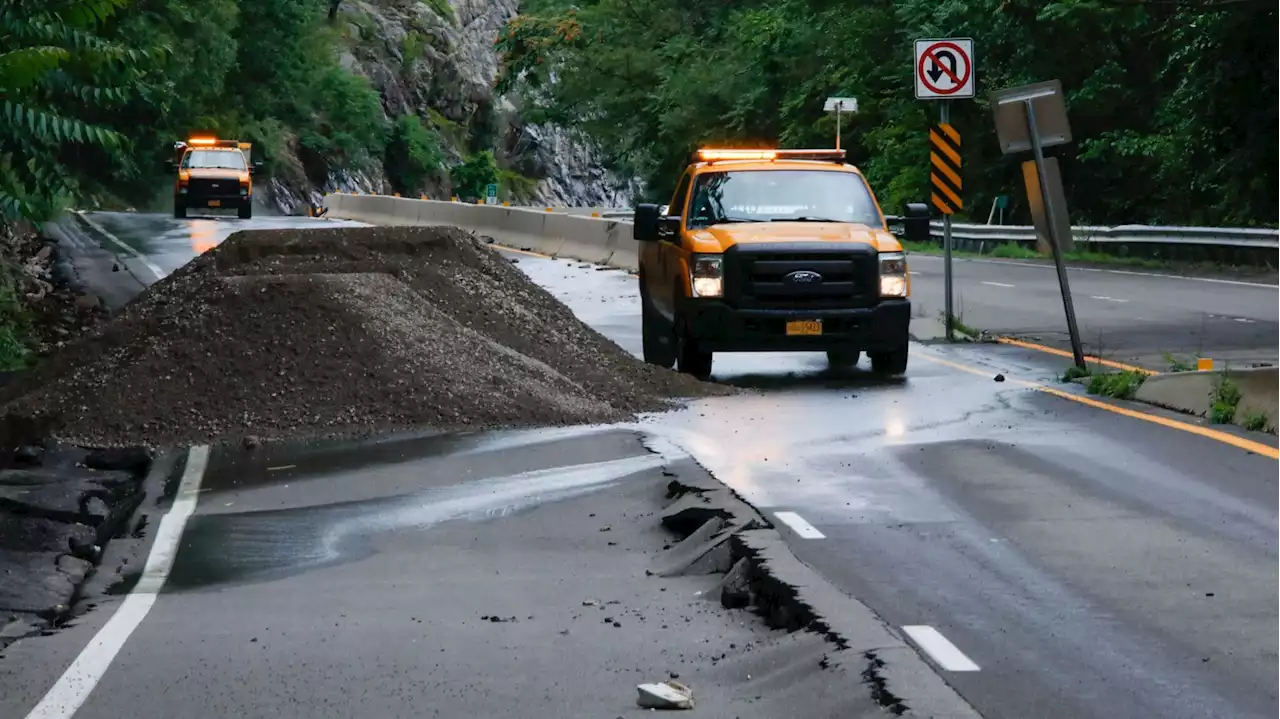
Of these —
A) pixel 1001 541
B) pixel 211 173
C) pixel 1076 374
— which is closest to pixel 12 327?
pixel 1076 374

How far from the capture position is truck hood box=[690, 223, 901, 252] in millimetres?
19297

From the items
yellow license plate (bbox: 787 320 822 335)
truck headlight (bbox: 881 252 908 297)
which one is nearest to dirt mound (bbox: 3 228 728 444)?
yellow license plate (bbox: 787 320 822 335)

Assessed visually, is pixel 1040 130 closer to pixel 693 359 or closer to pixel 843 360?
pixel 843 360

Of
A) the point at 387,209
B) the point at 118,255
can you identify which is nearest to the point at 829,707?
the point at 118,255

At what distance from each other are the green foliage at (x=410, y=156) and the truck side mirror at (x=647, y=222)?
82.7 m

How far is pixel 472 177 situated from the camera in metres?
109

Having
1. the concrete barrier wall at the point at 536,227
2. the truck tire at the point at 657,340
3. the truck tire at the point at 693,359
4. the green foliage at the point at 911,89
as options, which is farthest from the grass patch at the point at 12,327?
the green foliage at the point at 911,89

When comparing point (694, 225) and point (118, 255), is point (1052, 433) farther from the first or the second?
point (118, 255)

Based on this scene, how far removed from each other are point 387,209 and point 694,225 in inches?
1534

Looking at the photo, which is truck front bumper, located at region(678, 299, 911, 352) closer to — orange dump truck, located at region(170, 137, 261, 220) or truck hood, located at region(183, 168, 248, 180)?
orange dump truck, located at region(170, 137, 261, 220)

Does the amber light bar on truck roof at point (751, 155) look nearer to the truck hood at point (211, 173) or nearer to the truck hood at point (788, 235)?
the truck hood at point (788, 235)

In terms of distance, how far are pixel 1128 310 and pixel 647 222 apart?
9316 millimetres

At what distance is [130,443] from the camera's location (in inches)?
615

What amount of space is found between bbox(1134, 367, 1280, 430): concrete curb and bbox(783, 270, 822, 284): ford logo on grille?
130 inches
